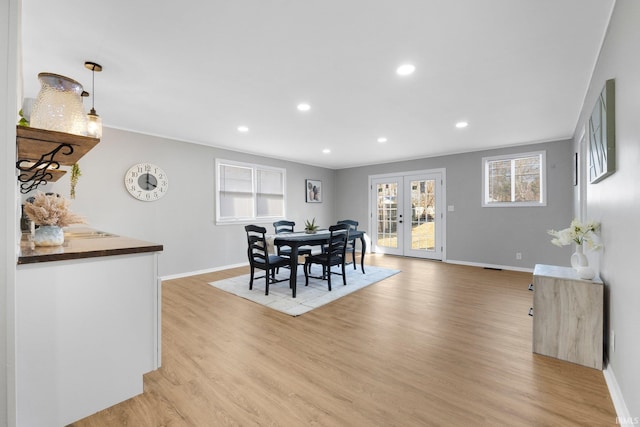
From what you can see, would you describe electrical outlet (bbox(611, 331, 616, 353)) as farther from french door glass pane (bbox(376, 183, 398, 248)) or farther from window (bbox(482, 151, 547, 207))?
french door glass pane (bbox(376, 183, 398, 248))

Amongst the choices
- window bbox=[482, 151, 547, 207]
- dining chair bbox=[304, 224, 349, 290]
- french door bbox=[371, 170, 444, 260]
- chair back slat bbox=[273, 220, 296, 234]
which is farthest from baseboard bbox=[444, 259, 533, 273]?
chair back slat bbox=[273, 220, 296, 234]

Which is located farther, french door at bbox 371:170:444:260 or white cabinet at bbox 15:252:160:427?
french door at bbox 371:170:444:260

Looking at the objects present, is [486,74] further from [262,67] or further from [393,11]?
[262,67]

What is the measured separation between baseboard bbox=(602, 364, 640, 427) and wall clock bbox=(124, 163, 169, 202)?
212 inches

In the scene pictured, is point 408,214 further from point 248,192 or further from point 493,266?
point 248,192

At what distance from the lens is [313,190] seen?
24.6ft

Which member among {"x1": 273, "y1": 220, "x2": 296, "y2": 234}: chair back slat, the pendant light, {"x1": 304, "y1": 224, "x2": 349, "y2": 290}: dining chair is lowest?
{"x1": 304, "y1": 224, "x2": 349, "y2": 290}: dining chair

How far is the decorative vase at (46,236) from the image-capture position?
1.60 metres

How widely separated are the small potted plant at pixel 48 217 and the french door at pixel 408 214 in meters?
6.20

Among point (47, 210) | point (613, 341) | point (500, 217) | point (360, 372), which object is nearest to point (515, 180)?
point (500, 217)

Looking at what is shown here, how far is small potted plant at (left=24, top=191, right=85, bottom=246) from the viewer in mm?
1558

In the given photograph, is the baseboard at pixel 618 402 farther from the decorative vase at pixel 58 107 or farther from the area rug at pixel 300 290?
the decorative vase at pixel 58 107

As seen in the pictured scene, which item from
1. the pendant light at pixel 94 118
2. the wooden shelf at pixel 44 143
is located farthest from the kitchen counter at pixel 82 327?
the pendant light at pixel 94 118

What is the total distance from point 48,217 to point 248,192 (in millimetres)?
4377
